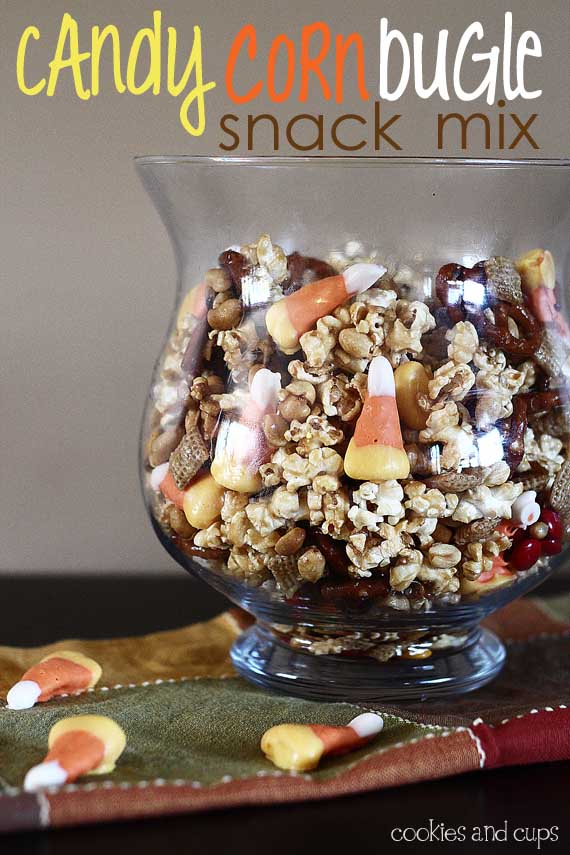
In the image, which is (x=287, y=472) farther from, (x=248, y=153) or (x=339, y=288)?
(x=248, y=153)

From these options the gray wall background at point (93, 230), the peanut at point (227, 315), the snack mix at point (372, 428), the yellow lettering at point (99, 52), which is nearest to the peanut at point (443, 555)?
the snack mix at point (372, 428)

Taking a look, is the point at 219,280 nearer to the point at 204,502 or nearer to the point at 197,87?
the point at 204,502

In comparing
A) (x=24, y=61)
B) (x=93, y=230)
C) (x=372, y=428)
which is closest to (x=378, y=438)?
(x=372, y=428)

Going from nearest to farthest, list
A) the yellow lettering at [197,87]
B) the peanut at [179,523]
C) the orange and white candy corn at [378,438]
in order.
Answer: the orange and white candy corn at [378,438]
the peanut at [179,523]
the yellow lettering at [197,87]

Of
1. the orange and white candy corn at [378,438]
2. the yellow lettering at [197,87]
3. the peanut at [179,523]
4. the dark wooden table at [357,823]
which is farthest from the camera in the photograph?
the yellow lettering at [197,87]

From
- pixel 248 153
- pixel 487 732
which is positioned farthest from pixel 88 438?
pixel 487 732

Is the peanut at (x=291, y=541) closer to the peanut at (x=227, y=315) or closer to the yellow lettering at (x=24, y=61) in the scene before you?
the peanut at (x=227, y=315)
